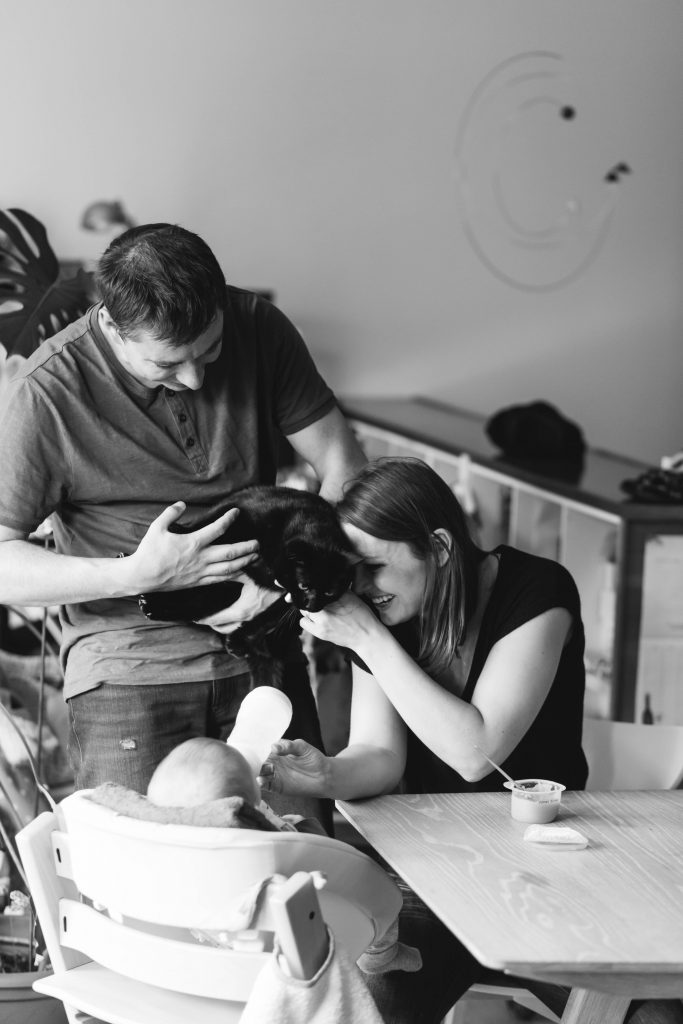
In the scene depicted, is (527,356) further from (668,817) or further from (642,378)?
(668,817)

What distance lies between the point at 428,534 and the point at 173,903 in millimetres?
755

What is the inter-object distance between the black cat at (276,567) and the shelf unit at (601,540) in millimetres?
444

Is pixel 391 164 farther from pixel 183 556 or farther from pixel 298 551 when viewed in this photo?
pixel 183 556

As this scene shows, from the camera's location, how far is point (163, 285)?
1.77 m

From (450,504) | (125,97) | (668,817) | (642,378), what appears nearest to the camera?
(668,817)

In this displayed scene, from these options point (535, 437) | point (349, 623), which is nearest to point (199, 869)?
point (349, 623)

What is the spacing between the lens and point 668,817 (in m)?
1.68

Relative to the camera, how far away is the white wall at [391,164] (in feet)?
17.0

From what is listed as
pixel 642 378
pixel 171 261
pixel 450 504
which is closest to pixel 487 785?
pixel 450 504

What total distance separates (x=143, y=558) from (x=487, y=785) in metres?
0.64

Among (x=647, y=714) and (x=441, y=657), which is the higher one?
(x=441, y=657)

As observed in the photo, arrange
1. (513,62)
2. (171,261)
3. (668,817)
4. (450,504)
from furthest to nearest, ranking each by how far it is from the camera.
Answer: (513,62) → (450,504) → (171,261) → (668,817)

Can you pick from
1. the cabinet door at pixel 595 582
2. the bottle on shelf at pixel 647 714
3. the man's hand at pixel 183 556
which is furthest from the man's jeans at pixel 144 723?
the cabinet door at pixel 595 582

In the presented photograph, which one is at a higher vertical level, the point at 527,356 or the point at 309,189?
the point at 309,189
